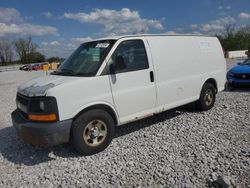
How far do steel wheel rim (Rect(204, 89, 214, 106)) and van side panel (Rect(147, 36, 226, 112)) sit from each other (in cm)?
39

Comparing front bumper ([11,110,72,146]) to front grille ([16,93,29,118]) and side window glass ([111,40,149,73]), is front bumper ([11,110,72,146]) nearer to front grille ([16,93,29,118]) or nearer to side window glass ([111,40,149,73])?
front grille ([16,93,29,118])

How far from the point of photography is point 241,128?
5.33 m

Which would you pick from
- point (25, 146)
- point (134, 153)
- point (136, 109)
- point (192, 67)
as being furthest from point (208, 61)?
point (25, 146)

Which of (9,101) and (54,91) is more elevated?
(54,91)

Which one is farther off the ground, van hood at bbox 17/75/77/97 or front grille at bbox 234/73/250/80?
van hood at bbox 17/75/77/97

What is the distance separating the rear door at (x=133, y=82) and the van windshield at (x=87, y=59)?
0.22 meters

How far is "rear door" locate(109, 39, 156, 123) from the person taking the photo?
4.66 metres

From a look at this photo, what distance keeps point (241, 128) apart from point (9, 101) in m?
8.99

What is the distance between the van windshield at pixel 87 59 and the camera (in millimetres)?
4570

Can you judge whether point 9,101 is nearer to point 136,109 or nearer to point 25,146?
point 25,146

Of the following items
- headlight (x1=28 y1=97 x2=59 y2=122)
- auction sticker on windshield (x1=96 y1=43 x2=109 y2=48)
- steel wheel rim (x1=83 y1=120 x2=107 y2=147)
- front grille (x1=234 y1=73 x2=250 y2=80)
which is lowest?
steel wheel rim (x1=83 y1=120 x2=107 y2=147)

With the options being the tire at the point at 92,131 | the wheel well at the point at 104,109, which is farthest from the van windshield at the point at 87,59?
the tire at the point at 92,131

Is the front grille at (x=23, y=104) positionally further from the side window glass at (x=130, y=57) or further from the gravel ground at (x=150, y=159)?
the side window glass at (x=130, y=57)

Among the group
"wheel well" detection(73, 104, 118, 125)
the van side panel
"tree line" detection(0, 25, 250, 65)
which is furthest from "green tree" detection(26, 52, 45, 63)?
"wheel well" detection(73, 104, 118, 125)
